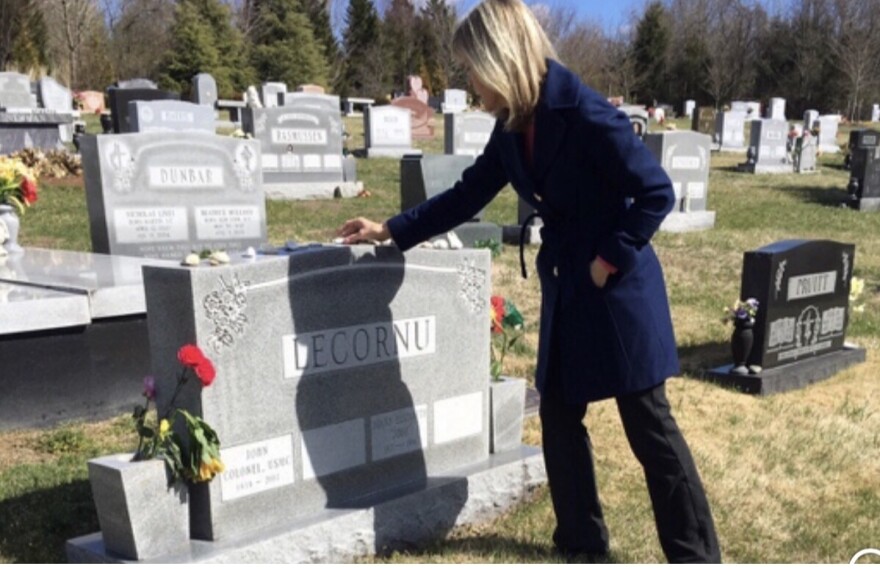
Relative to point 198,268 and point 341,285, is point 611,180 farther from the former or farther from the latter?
point 198,268

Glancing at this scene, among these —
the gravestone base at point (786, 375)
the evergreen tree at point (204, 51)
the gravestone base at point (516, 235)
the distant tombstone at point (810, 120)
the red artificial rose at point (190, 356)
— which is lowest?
the gravestone base at point (786, 375)

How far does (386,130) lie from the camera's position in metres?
21.3

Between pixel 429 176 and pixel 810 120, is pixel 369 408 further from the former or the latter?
pixel 810 120

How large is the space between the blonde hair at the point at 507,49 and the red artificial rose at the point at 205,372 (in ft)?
3.89

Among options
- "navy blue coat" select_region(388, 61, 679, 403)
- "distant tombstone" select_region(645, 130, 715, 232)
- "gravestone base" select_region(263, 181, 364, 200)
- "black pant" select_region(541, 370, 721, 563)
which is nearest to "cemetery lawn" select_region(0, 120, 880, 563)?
"black pant" select_region(541, 370, 721, 563)

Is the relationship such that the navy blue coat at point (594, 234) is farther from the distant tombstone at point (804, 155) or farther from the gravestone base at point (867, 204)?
the distant tombstone at point (804, 155)

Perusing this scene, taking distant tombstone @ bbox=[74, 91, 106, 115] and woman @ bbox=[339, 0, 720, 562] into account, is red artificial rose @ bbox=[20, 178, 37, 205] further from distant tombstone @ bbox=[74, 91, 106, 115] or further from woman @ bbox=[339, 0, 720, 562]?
distant tombstone @ bbox=[74, 91, 106, 115]

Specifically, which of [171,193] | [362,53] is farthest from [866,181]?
[362,53]

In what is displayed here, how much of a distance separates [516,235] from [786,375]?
5.60 metres

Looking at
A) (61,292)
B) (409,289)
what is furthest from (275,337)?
(61,292)

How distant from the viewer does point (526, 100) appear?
2734mm

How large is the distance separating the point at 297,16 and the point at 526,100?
47447mm

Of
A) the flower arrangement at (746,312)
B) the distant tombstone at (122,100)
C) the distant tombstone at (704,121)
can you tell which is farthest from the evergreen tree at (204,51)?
the flower arrangement at (746,312)

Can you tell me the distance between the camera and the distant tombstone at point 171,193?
6797mm
